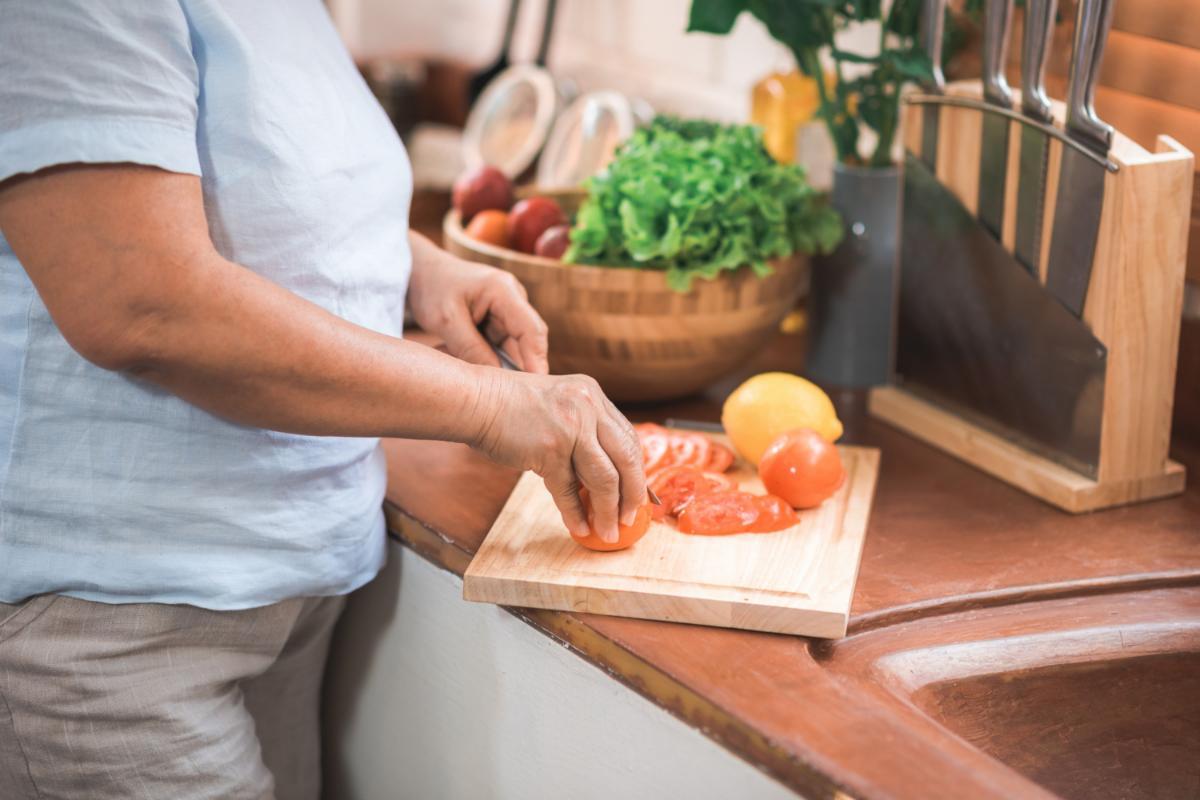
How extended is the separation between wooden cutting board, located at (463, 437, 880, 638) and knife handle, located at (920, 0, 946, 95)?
42cm

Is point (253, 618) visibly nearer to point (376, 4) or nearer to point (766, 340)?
point (766, 340)

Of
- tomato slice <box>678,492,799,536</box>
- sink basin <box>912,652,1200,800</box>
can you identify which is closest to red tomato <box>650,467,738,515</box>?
tomato slice <box>678,492,799,536</box>

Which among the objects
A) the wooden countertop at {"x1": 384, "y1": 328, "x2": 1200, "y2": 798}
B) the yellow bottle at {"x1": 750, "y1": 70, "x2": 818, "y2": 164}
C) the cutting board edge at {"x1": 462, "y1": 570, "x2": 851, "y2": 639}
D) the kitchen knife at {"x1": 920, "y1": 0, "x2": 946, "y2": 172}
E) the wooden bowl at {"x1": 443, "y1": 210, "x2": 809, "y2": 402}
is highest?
the kitchen knife at {"x1": 920, "y1": 0, "x2": 946, "y2": 172}

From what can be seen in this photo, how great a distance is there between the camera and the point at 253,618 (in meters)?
0.95

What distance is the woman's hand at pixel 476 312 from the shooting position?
1098 mm

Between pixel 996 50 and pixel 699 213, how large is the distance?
296 mm

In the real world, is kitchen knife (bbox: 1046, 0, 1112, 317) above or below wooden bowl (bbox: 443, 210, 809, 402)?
above

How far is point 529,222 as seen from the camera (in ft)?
4.33

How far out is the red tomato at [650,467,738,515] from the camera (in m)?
1.00

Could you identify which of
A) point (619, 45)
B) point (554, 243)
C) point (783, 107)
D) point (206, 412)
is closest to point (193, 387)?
point (206, 412)

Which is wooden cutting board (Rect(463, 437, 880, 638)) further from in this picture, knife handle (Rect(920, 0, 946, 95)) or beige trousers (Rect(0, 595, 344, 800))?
knife handle (Rect(920, 0, 946, 95))

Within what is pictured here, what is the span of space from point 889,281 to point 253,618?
0.75 meters

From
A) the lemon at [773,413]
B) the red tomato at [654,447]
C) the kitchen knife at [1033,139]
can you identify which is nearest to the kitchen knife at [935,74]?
the kitchen knife at [1033,139]

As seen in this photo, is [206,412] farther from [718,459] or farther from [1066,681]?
[1066,681]
